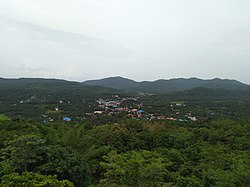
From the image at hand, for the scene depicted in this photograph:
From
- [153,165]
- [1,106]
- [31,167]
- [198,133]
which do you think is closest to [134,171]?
[153,165]

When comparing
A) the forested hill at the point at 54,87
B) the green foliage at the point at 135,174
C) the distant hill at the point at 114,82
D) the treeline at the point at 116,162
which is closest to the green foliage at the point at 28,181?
the treeline at the point at 116,162

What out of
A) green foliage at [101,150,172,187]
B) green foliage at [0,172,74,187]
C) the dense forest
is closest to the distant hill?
the dense forest

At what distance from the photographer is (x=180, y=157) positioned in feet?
46.1

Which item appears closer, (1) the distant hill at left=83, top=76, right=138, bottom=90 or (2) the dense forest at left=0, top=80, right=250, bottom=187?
(2) the dense forest at left=0, top=80, right=250, bottom=187

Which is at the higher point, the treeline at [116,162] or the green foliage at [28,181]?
the green foliage at [28,181]

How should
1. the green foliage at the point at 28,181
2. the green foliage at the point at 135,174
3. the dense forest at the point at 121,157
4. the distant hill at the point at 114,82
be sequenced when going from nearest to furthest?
the green foliage at the point at 28,181 → the green foliage at the point at 135,174 → the dense forest at the point at 121,157 → the distant hill at the point at 114,82

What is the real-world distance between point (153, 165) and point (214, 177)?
94.3 inches

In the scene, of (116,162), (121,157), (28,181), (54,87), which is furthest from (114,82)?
(28,181)

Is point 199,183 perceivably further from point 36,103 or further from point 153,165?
point 36,103

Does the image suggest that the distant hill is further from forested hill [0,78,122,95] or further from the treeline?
the treeline

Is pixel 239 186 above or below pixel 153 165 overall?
below

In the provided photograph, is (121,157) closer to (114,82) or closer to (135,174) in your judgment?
(135,174)

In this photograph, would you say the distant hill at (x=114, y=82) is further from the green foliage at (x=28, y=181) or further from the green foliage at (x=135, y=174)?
the green foliage at (x=28, y=181)

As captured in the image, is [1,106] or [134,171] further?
[1,106]
